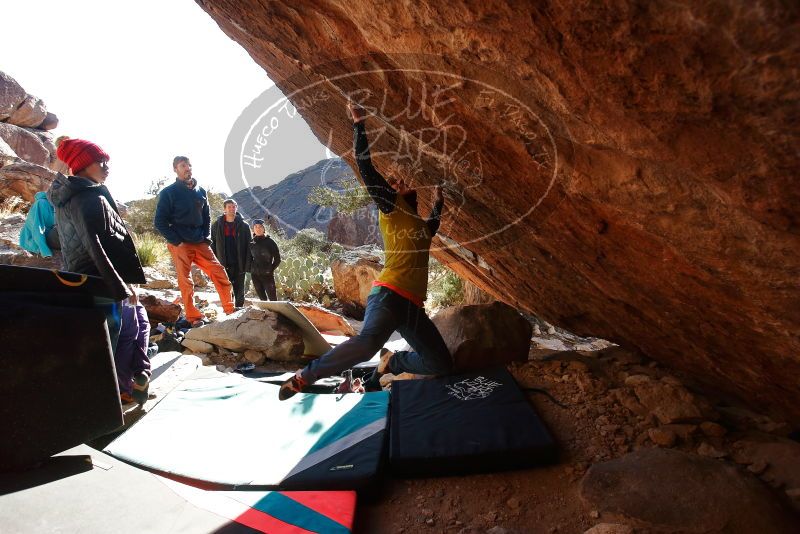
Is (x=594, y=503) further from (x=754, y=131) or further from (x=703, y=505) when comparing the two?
(x=754, y=131)

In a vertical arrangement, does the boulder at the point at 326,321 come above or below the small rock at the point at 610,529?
above

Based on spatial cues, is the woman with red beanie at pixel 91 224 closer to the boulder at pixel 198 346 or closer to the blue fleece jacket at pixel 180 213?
the boulder at pixel 198 346

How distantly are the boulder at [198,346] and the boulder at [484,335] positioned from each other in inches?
116

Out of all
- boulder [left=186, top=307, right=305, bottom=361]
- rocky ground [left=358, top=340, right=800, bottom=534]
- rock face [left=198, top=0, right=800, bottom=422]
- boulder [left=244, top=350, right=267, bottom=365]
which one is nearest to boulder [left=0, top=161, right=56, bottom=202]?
boulder [left=186, top=307, right=305, bottom=361]

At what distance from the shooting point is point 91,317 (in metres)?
2.31

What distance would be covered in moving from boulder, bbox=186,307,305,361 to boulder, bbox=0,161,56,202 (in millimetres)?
10390

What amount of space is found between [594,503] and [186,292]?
5330 millimetres

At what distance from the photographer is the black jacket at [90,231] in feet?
9.16

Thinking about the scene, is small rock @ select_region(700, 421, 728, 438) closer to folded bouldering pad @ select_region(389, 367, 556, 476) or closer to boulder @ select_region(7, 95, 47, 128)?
folded bouldering pad @ select_region(389, 367, 556, 476)

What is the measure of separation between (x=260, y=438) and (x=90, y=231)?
1.88 metres

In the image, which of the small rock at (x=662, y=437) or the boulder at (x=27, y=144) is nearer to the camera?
the small rock at (x=662, y=437)

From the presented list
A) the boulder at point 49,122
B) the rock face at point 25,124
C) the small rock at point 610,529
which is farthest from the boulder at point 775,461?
the boulder at point 49,122

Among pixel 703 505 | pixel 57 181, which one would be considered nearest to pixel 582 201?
pixel 703 505

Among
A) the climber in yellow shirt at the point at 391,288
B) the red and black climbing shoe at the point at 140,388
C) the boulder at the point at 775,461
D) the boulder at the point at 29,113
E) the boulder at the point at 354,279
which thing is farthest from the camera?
the boulder at the point at 29,113
